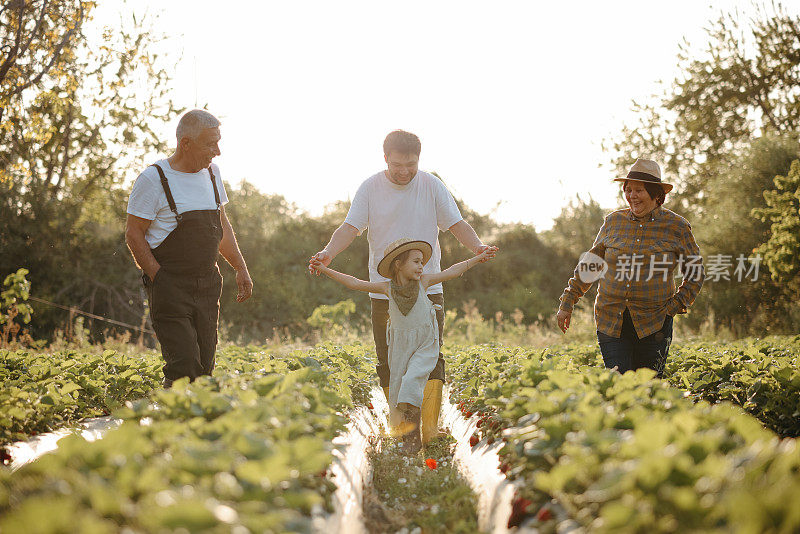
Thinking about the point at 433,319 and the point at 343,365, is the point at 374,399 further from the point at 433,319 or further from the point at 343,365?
the point at 433,319

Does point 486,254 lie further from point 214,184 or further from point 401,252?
point 214,184

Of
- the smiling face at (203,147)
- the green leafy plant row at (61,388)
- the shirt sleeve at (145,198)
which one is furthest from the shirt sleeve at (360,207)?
the green leafy plant row at (61,388)

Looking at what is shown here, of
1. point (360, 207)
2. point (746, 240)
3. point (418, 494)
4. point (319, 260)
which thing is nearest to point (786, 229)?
point (746, 240)

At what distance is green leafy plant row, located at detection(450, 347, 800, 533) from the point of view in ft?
5.96

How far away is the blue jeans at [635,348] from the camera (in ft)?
16.3

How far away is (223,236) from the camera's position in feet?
17.1

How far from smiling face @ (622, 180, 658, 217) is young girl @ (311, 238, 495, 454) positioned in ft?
3.55

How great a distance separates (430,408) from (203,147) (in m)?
2.49

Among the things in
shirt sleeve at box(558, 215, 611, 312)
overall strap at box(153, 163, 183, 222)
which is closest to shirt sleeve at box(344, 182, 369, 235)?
overall strap at box(153, 163, 183, 222)

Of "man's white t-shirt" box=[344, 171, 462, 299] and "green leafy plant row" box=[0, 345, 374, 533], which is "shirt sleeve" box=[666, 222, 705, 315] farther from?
"green leafy plant row" box=[0, 345, 374, 533]

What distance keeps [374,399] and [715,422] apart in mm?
5047

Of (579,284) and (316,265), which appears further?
(579,284)

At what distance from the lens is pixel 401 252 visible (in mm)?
5133

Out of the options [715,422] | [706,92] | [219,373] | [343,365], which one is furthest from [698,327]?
[715,422]
